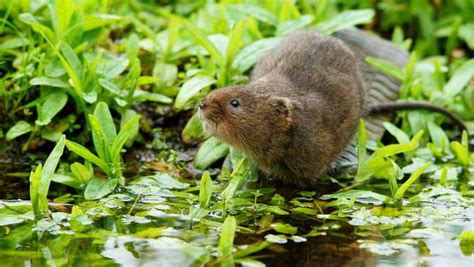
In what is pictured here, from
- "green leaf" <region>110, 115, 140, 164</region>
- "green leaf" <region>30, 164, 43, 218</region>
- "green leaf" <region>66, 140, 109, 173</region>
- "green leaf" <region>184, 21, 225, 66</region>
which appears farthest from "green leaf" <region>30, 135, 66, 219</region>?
"green leaf" <region>184, 21, 225, 66</region>

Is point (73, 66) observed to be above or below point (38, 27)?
below

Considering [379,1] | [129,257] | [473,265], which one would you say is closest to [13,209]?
[129,257]

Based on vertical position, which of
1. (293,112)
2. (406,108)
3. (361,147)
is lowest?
(361,147)

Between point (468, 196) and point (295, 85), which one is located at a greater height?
point (295, 85)

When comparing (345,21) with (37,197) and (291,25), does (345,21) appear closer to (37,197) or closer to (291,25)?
(291,25)

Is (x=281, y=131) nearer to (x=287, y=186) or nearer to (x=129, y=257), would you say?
(x=287, y=186)

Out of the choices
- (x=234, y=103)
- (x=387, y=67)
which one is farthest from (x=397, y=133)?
(x=234, y=103)
